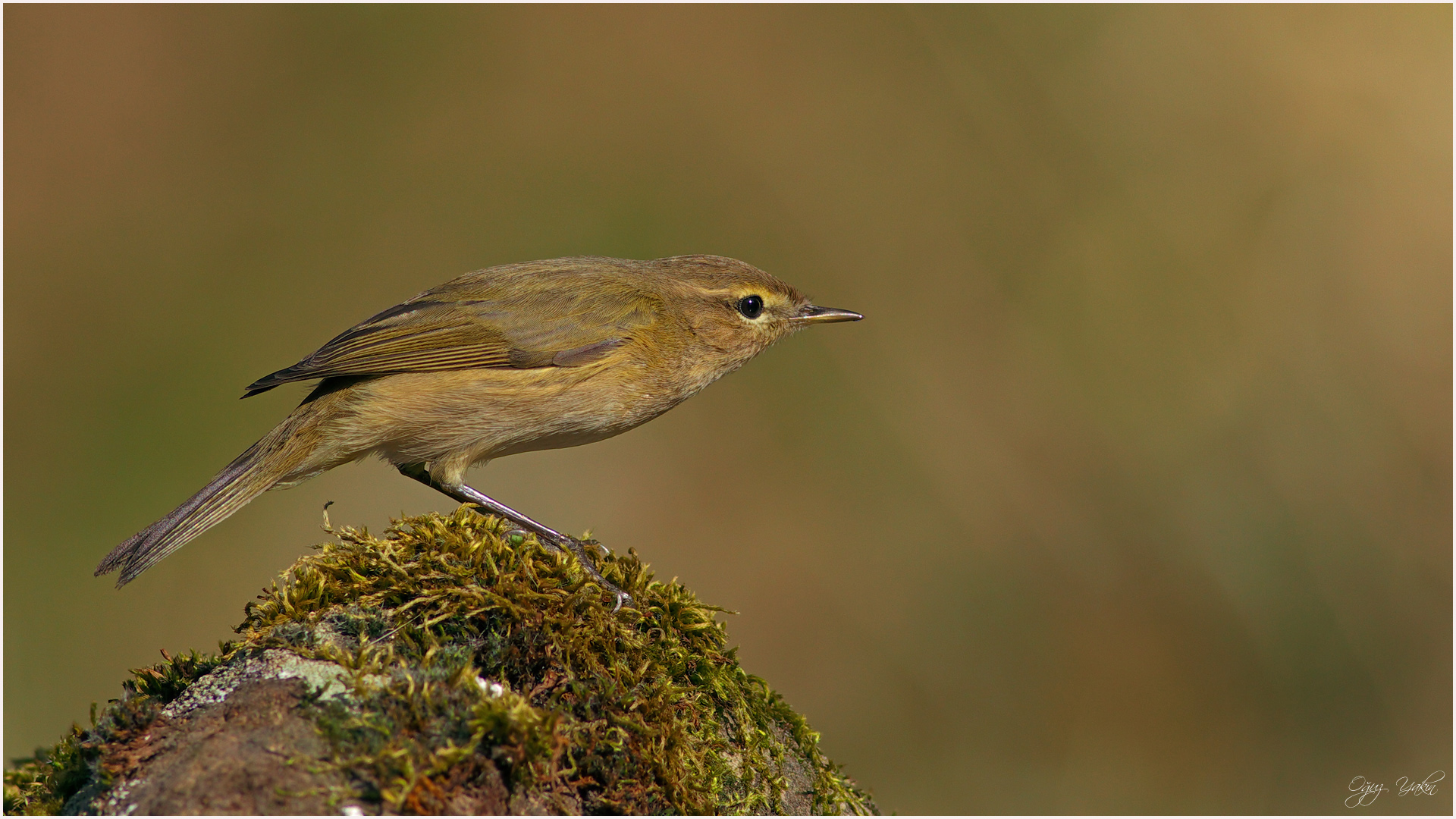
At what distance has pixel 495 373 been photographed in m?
4.60

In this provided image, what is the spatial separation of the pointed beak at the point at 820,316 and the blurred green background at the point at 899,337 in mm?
3997

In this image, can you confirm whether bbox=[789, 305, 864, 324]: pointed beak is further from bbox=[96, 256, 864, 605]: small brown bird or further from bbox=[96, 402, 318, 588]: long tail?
bbox=[96, 402, 318, 588]: long tail

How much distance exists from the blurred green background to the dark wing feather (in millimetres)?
3977

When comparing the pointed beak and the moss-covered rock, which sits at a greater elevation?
the pointed beak

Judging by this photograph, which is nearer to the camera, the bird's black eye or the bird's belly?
the bird's belly

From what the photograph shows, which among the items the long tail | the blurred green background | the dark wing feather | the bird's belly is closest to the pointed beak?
the dark wing feather

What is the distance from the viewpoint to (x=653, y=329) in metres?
4.86

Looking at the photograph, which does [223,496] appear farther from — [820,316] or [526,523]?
[820,316]

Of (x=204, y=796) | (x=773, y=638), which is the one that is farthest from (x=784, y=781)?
(x=773, y=638)

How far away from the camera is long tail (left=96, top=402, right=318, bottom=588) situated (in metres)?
3.85

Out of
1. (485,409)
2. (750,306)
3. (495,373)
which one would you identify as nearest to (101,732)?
(485,409)

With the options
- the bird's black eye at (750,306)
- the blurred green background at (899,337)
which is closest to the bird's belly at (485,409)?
the bird's black eye at (750,306)

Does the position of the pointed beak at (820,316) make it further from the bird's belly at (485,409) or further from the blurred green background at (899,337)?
the blurred green background at (899,337)

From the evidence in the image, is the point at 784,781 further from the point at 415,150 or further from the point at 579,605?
the point at 415,150
